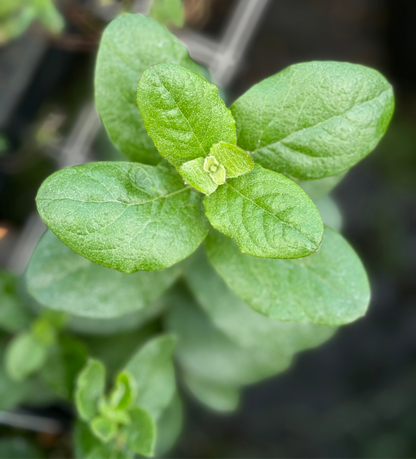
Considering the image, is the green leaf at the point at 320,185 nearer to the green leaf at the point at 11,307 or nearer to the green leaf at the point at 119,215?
the green leaf at the point at 119,215

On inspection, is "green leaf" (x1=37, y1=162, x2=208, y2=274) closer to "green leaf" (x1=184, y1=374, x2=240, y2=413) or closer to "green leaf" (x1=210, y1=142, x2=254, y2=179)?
"green leaf" (x1=210, y1=142, x2=254, y2=179)

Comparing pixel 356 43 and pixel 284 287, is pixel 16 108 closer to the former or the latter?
pixel 284 287

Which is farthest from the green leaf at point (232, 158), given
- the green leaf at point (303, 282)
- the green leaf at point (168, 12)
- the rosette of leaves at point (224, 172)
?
the green leaf at point (168, 12)

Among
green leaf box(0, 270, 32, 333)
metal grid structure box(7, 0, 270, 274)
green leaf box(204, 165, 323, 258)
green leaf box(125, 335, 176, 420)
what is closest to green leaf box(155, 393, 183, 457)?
green leaf box(125, 335, 176, 420)

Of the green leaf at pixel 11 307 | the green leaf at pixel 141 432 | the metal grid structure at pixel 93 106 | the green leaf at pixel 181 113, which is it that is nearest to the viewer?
the green leaf at pixel 181 113

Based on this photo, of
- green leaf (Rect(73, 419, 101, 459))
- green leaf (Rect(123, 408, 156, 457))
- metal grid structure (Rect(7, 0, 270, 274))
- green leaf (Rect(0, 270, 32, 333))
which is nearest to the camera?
green leaf (Rect(123, 408, 156, 457))

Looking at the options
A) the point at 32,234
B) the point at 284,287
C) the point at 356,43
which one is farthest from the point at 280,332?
the point at 356,43

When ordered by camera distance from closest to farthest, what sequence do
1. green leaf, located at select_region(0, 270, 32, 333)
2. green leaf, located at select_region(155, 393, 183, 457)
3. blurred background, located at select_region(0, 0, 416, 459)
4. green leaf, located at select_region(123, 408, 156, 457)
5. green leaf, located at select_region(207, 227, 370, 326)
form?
green leaf, located at select_region(207, 227, 370, 326), green leaf, located at select_region(123, 408, 156, 457), green leaf, located at select_region(0, 270, 32, 333), green leaf, located at select_region(155, 393, 183, 457), blurred background, located at select_region(0, 0, 416, 459)
